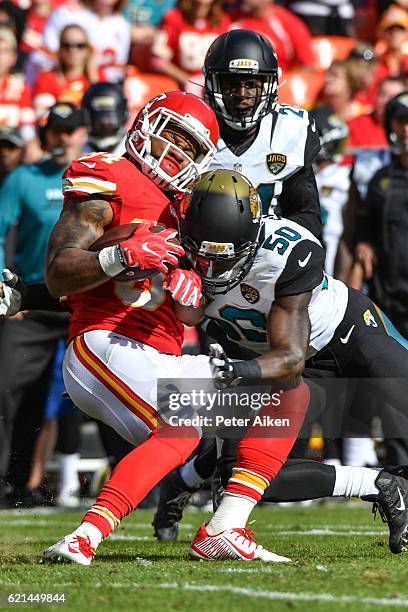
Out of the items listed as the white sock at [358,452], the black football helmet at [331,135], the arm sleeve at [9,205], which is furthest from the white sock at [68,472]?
the black football helmet at [331,135]

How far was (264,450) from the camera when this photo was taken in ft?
14.8

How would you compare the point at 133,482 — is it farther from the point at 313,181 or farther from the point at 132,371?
the point at 313,181

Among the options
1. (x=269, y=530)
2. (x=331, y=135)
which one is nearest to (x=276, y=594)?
(x=269, y=530)

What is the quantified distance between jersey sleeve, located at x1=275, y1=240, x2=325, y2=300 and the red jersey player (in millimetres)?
353

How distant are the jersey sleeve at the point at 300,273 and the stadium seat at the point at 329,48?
22.9 feet

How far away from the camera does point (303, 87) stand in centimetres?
1047

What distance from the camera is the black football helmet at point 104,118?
7832 mm

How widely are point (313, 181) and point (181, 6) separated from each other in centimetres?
510

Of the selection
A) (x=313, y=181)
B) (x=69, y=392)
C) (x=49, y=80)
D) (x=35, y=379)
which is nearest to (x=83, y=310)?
(x=69, y=392)

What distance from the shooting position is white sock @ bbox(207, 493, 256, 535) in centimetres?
448

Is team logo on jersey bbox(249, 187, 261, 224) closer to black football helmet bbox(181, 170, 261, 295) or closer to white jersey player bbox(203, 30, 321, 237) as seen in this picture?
black football helmet bbox(181, 170, 261, 295)

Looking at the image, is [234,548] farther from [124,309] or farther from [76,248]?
[76,248]

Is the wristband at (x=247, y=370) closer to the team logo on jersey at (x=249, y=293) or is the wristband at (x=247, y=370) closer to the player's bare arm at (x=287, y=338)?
the player's bare arm at (x=287, y=338)

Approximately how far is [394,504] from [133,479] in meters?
1.11
